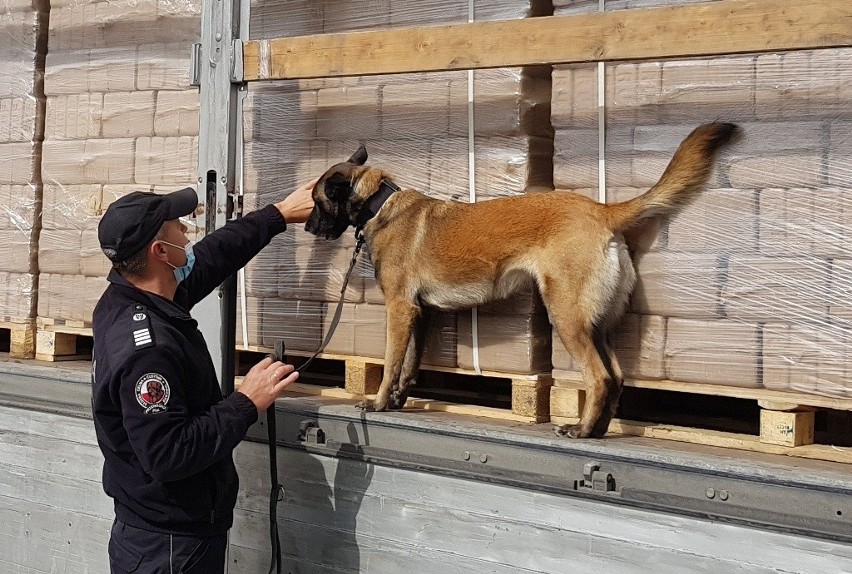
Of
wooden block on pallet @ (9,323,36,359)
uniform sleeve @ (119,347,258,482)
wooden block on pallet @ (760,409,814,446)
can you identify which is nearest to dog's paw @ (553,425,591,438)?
wooden block on pallet @ (760,409,814,446)

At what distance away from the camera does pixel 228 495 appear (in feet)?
12.9

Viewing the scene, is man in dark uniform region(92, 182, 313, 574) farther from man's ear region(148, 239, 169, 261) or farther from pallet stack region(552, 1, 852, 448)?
pallet stack region(552, 1, 852, 448)

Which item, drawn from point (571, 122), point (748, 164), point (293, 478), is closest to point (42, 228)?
point (293, 478)

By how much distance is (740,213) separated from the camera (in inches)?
152

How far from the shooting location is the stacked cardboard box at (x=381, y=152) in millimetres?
4402

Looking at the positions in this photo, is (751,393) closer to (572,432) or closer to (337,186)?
(572,432)

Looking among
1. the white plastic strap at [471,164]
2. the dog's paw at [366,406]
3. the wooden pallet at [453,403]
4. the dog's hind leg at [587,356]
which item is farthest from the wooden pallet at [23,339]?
the dog's hind leg at [587,356]

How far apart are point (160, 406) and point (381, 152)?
1730 millimetres

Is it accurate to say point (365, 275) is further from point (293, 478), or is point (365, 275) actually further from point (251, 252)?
point (293, 478)

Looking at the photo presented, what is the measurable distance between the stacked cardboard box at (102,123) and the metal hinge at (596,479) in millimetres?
2649

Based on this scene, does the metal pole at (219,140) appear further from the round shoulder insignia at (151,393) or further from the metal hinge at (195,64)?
the round shoulder insignia at (151,393)

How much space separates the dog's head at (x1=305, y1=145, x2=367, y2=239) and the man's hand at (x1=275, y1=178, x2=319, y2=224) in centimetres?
5

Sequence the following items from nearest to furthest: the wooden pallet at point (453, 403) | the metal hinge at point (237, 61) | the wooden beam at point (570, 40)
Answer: the wooden beam at point (570, 40) → the wooden pallet at point (453, 403) → the metal hinge at point (237, 61)

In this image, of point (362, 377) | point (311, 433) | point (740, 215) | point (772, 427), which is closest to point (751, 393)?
point (772, 427)
